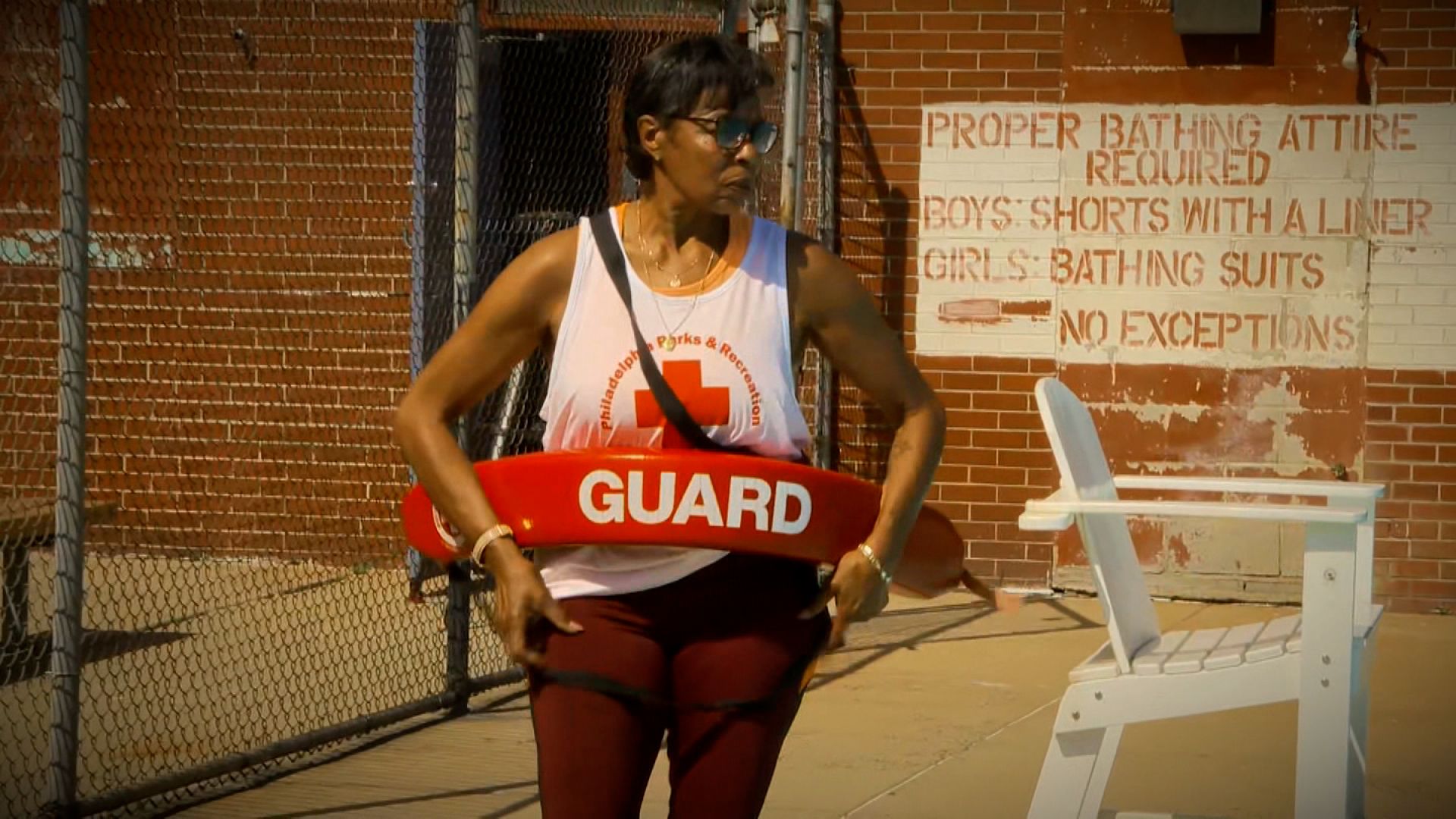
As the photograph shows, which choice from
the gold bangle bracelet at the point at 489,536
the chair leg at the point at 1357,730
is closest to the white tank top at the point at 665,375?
the gold bangle bracelet at the point at 489,536

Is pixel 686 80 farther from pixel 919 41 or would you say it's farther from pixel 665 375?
pixel 919 41

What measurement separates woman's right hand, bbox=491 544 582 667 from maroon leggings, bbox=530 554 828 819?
24 millimetres

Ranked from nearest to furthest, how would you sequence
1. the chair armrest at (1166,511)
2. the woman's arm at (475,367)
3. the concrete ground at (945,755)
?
the woman's arm at (475,367), the chair armrest at (1166,511), the concrete ground at (945,755)

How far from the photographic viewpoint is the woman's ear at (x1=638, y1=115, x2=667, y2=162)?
122 inches

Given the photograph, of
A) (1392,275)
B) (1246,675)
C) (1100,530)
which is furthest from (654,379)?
(1392,275)

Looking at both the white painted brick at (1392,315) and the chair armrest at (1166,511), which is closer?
the chair armrest at (1166,511)

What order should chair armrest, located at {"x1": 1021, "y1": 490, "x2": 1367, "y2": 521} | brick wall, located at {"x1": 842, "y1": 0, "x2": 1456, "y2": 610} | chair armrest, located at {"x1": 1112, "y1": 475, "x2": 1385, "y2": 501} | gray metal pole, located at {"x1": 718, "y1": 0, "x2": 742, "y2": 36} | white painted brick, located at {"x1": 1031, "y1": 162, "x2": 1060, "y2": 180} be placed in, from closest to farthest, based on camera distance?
chair armrest, located at {"x1": 1021, "y1": 490, "x2": 1367, "y2": 521} → chair armrest, located at {"x1": 1112, "y1": 475, "x2": 1385, "y2": 501} → gray metal pole, located at {"x1": 718, "y1": 0, "x2": 742, "y2": 36} → brick wall, located at {"x1": 842, "y1": 0, "x2": 1456, "y2": 610} → white painted brick, located at {"x1": 1031, "y1": 162, "x2": 1060, "y2": 180}

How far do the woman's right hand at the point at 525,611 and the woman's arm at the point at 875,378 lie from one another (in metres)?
0.43

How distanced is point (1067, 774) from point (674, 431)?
2126 mm

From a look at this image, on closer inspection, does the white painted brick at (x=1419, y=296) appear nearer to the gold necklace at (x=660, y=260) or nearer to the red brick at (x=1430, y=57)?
the red brick at (x=1430, y=57)

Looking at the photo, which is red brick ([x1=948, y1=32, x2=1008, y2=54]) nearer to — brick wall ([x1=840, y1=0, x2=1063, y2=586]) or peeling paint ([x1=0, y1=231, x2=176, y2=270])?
brick wall ([x1=840, y1=0, x2=1063, y2=586])

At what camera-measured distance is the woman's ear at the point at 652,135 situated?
3.10 meters

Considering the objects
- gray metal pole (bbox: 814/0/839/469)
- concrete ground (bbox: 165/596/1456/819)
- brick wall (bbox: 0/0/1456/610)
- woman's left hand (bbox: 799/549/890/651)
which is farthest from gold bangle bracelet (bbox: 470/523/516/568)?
brick wall (bbox: 0/0/1456/610)

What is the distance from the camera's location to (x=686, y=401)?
9.70ft
